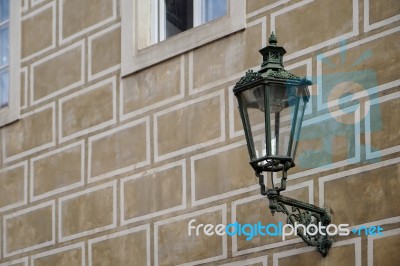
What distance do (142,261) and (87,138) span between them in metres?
1.31

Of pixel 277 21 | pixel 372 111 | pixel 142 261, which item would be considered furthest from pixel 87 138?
pixel 372 111

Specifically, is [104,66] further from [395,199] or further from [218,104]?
[395,199]

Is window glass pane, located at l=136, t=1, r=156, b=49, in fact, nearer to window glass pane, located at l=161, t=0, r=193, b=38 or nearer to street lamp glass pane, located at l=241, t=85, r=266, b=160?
window glass pane, located at l=161, t=0, r=193, b=38

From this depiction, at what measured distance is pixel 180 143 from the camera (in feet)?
38.3

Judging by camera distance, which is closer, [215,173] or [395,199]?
[395,199]

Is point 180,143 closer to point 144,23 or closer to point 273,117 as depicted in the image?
point 144,23

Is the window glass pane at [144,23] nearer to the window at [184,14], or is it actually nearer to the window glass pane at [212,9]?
the window at [184,14]

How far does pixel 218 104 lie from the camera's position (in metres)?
11.5

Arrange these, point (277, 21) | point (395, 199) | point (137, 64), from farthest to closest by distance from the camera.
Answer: point (137, 64) → point (277, 21) → point (395, 199)

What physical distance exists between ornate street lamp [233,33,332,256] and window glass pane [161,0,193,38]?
2.29m

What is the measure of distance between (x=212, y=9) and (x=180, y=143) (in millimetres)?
1119

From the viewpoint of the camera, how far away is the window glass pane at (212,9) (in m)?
11.9

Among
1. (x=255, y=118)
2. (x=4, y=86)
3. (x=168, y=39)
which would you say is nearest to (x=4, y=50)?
(x=4, y=86)

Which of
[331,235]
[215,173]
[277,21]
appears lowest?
[331,235]
